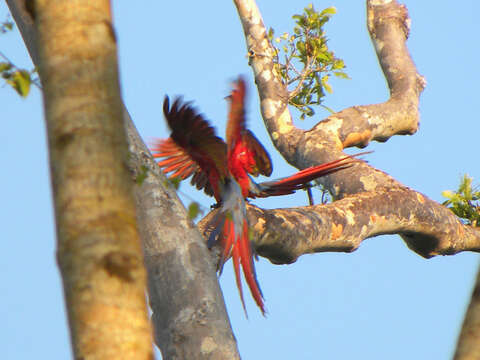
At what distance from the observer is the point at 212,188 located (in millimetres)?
3490

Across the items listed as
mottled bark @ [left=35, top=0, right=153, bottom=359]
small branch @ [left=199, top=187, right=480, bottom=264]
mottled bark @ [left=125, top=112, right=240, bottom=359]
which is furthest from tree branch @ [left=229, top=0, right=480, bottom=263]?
mottled bark @ [left=35, top=0, right=153, bottom=359]

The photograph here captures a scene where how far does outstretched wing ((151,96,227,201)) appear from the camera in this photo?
2.69 m

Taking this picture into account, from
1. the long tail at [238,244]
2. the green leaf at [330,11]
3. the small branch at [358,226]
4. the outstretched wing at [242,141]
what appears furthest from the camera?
the green leaf at [330,11]

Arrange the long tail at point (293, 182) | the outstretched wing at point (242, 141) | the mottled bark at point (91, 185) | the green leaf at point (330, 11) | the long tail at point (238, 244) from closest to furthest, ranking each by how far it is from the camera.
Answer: the mottled bark at point (91, 185), the outstretched wing at point (242, 141), the long tail at point (238, 244), the long tail at point (293, 182), the green leaf at point (330, 11)

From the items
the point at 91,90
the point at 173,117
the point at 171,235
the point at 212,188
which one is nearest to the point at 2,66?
the point at 91,90

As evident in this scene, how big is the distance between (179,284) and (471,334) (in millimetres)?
1153

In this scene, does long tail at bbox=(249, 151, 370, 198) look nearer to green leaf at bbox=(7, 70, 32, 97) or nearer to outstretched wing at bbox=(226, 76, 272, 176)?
outstretched wing at bbox=(226, 76, 272, 176)

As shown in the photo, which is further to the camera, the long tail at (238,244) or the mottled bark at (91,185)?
the long tail at (238,244)

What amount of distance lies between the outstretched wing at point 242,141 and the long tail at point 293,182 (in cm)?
9

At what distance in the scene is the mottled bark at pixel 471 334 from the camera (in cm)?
121

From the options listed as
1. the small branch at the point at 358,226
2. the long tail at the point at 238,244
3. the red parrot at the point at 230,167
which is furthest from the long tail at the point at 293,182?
the long tail at the point at 238,244

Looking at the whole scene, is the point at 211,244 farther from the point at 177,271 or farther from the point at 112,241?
the point at 112,241

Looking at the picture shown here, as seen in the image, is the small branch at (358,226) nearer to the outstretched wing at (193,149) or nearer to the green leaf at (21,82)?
the outstretched wing at (193,149)

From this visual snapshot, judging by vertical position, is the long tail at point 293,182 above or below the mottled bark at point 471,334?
above
